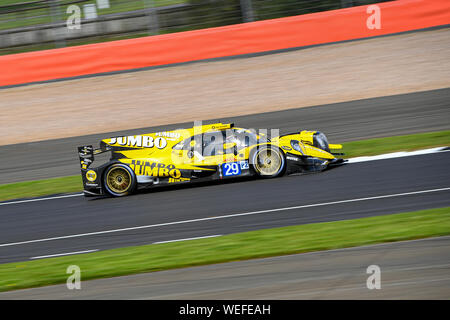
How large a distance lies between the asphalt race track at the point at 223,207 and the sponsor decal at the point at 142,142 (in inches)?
35.1

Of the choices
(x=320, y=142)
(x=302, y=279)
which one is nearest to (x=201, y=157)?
(x=320, y=142)

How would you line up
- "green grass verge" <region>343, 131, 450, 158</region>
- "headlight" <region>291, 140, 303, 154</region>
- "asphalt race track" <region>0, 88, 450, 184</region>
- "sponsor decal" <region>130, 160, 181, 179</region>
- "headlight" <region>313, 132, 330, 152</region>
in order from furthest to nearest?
"asphalt race track" <region>0, 88, 450, 184</region>, "green grass verge" <region>343, 131, 450, 158</region>, "sponsor decal" <region>130, 160, 181, 179</region>, "headlight" <region>313, 132, 330, 152</region>, "headlight" <region>291, 140, 303, 154</region>

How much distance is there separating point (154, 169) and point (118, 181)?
813 millimetres

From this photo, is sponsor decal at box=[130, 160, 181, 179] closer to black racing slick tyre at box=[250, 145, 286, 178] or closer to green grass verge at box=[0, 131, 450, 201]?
black racing slick tyre at box=[250, 145, 286, 178]

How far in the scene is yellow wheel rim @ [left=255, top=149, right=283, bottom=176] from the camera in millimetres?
11188

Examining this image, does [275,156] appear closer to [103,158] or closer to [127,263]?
[127,263]

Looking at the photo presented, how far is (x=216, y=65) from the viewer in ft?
63.2

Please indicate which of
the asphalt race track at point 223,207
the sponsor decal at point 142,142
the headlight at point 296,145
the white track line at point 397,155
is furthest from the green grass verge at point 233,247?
the white track line at point 397,155

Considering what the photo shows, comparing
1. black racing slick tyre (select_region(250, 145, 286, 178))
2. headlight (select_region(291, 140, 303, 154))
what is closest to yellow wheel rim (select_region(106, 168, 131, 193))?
black racing slick tyre (select_region(250, 145, 286, 178))

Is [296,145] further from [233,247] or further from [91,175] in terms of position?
[91,175]

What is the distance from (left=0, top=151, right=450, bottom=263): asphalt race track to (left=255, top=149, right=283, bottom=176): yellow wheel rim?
0.18 metres

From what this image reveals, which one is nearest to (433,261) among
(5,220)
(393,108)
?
(5,220)

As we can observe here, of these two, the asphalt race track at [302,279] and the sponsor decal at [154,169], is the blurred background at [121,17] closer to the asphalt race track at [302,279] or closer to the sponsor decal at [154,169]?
the sponsor decal at [154,169]

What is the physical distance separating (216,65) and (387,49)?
4912 mm
